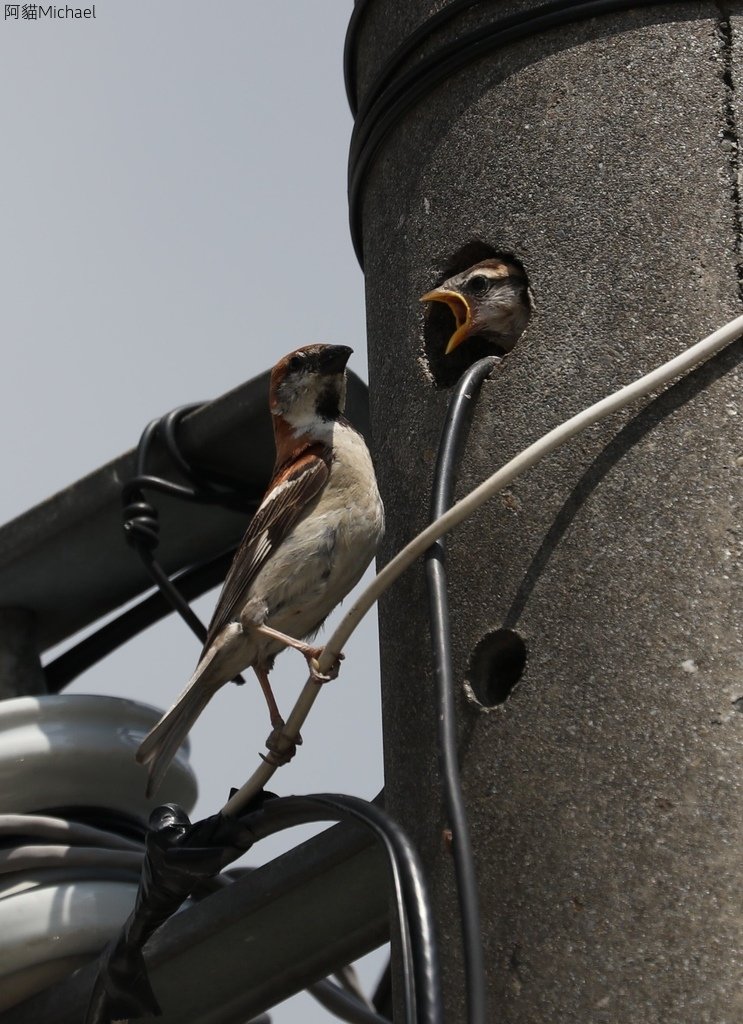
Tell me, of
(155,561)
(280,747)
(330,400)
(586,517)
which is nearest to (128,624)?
(155,561)

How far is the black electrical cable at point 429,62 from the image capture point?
3309 millimetres

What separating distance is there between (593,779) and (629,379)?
2.30ft

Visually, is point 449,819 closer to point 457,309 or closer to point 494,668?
point 494,668

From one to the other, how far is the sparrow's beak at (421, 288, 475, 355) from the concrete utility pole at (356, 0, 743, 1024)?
5 centimetres

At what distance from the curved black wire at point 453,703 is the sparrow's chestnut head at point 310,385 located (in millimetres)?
1548

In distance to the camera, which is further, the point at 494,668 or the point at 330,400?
the point at 330,400

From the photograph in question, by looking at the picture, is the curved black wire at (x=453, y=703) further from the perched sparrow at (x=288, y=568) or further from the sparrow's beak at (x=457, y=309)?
the perched sparrow at (x=288, y=568)

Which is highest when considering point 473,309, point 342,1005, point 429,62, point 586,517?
point 429,62

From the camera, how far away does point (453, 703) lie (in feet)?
9.50

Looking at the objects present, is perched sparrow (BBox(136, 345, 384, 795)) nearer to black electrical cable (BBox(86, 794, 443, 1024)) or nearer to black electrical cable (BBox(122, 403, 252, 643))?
black electrical cable (BBox(122, 403, 252, 643))

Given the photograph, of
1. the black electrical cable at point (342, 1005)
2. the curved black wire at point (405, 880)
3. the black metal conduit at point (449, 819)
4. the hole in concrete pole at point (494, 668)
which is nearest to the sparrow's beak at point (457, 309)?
the black metal conduit at point (449, 819)

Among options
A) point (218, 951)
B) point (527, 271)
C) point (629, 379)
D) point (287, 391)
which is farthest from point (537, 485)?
point (287, 391)

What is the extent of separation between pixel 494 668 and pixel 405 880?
0.54 metres

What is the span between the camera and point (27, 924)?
415 cm
